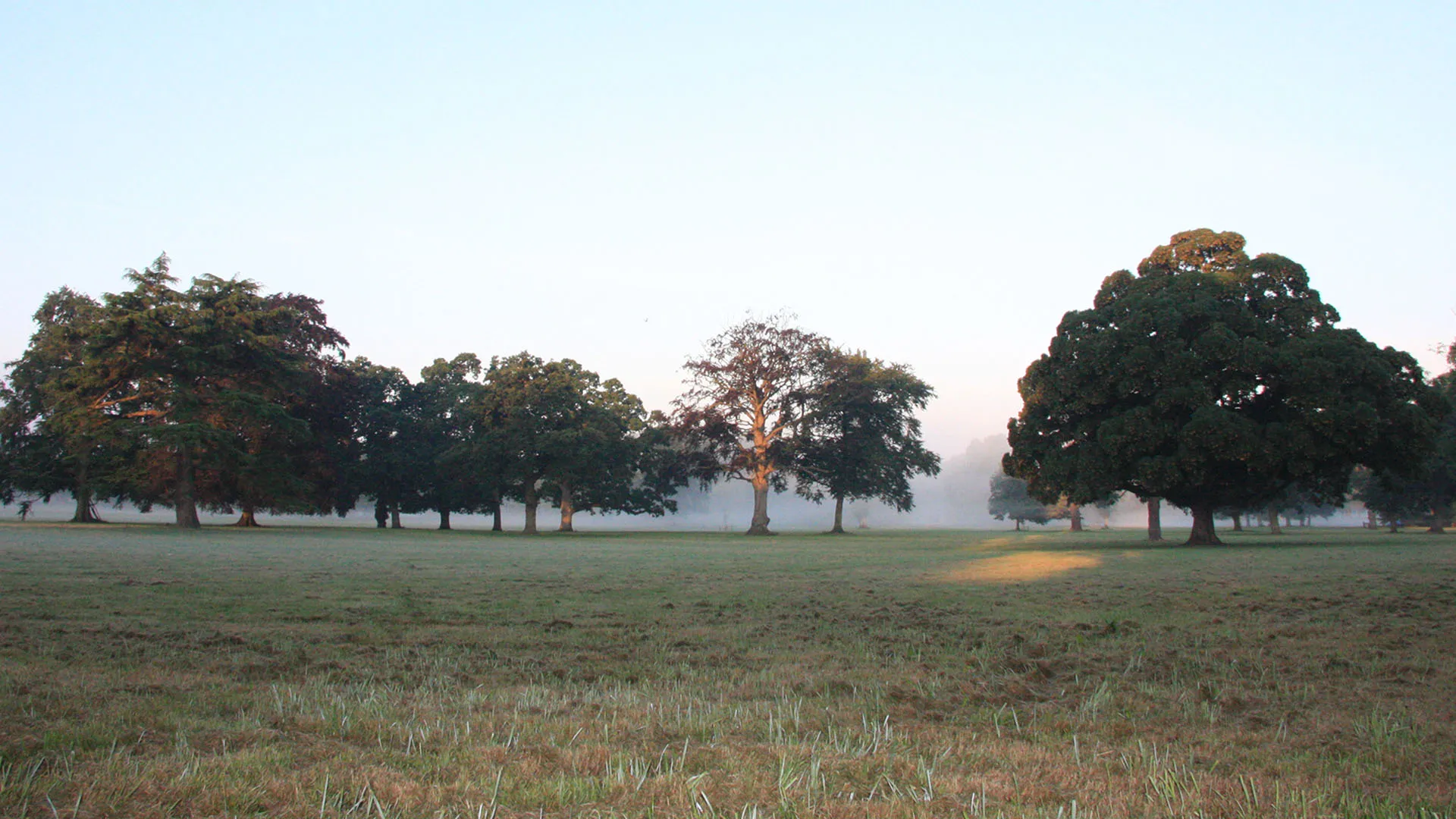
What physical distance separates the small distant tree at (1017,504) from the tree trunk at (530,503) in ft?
253

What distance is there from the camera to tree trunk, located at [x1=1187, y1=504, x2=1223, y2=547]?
34562 millimetres

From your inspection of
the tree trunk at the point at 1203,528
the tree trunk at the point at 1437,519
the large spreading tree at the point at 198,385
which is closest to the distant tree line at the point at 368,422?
the large spreading tree at the point at 198,385

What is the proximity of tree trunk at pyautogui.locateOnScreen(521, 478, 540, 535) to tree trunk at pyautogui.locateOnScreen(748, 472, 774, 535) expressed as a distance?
52.0 ft

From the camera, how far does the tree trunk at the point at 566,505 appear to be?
65500 millimetres

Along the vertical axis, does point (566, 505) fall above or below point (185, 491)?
below

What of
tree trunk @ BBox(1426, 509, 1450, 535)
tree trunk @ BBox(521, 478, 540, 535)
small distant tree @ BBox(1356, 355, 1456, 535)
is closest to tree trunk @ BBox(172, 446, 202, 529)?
tree trunk @ BBox(521, 478, 540, 535)

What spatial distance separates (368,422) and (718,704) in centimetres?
6748

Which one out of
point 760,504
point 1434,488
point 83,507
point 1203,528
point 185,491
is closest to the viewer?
point 1203,528

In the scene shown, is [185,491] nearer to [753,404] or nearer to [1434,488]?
[753,404]

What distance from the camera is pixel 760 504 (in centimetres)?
6159

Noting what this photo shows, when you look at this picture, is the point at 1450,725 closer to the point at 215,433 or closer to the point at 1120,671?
the point at 1120,671

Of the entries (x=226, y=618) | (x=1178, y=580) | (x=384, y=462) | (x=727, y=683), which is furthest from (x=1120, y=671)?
(x=384, y=462)

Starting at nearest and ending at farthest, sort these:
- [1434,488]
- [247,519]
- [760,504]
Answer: [1434,488] → [247,519] → [760,504]

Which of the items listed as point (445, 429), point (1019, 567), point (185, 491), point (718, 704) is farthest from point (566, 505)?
point (718, 704)
